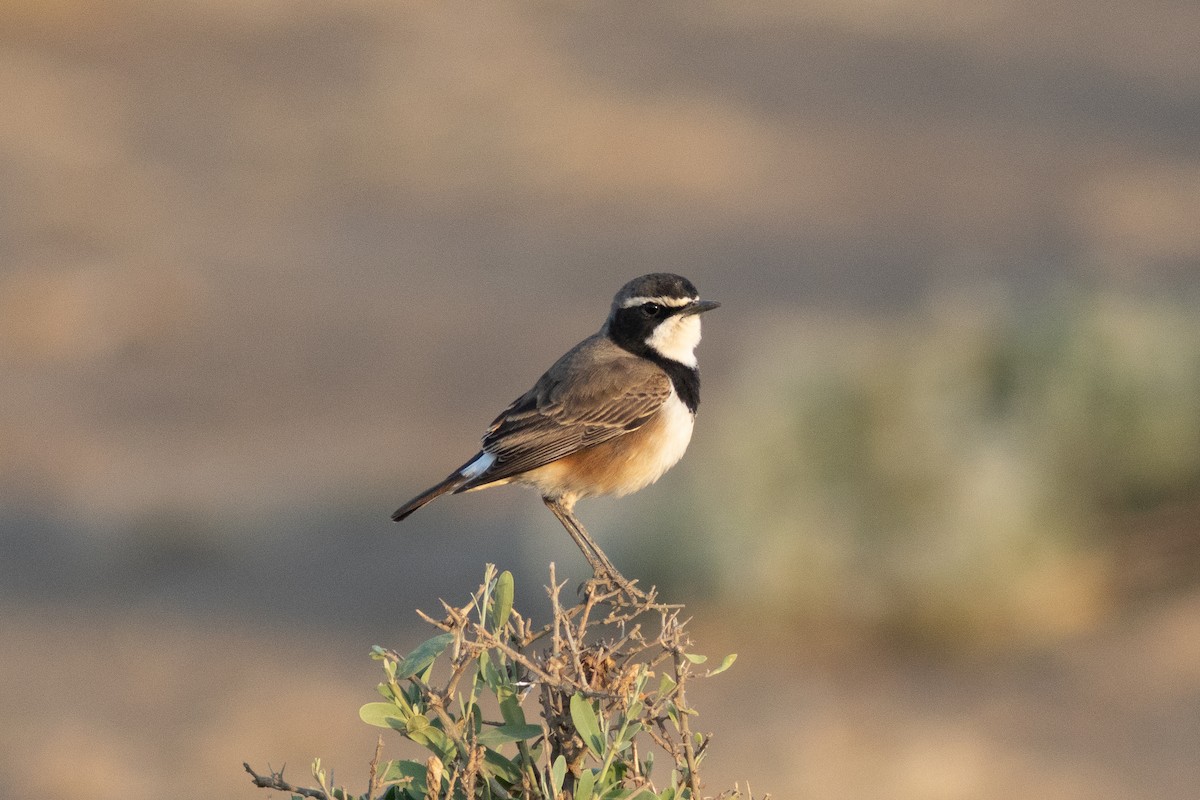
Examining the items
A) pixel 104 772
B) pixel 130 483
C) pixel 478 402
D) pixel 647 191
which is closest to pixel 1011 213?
pixel 647 191

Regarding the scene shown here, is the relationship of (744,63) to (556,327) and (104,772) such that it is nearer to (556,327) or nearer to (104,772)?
(556,327)

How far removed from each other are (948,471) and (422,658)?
1013cm

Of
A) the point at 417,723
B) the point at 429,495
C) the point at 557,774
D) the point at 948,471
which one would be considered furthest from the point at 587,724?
the point at 948,471

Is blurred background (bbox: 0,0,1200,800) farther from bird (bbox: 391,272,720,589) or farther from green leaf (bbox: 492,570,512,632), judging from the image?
green leaf (bbox: 492,570,512,632)

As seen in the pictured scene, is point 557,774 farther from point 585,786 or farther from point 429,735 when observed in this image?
point 429,735

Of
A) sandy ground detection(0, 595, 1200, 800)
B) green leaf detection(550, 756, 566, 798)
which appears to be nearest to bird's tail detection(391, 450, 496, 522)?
green leaf detection(550, 756, 566, 798)

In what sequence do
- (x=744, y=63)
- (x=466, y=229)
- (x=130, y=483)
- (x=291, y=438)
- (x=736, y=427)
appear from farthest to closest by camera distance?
(x=744, y=63) < (x=466, y=229) < (x=291, y=438) < (x=130, y=483) < (x=736, y=427)

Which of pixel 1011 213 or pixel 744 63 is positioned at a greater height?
pixel 744 63

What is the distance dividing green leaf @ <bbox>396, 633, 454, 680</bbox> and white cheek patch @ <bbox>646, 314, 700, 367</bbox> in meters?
3.87

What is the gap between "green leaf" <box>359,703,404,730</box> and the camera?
3240mm

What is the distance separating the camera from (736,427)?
44.8 feet

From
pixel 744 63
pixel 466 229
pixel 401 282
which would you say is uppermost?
pixel 744 63

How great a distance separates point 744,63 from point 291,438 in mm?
14009

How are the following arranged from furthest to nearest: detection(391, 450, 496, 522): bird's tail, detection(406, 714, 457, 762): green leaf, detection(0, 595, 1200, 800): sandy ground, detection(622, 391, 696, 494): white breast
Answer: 1. detection(0, 595, 1200, 800): sandy ground
2. detection(622, 391, 696, 494): white breast
3. detection(391, 450, 496, 522): bird's tail
4. detection(406, 714, 457, 762): green leaf
